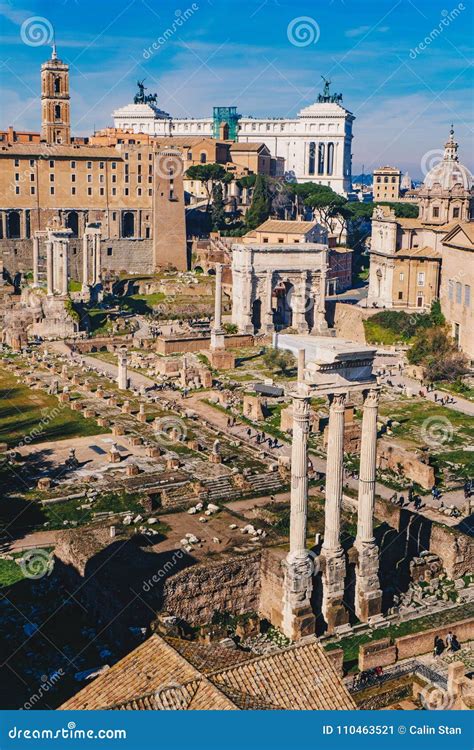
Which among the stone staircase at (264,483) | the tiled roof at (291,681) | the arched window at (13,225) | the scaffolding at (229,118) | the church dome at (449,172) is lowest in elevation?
the stone staircase at (264,483)

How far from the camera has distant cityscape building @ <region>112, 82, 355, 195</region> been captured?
125 m

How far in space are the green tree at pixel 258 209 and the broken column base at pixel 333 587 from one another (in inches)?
2278

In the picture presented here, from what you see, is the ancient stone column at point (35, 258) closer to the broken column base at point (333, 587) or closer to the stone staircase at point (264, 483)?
the stone staircase at point (264, 483)

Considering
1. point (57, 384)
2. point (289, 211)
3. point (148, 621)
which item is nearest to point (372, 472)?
point (148, 621)

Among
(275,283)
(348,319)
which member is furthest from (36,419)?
(348,319)

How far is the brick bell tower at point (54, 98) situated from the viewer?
78375mm

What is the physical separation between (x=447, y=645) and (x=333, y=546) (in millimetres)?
3091

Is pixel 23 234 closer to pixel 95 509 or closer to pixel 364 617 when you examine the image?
pixel 95 509

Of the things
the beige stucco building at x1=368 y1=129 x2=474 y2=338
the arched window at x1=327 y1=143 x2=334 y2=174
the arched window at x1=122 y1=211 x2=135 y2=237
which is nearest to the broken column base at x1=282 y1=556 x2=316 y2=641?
the beige stucco building at x1=368 y1=129 x2=474 y2=338

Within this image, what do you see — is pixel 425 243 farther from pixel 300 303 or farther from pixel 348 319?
pixel 300 303

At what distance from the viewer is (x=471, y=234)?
5359 cm

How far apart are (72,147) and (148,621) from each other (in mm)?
58126

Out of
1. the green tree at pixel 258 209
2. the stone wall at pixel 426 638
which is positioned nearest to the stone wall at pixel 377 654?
the stone wall at pixel 426 638

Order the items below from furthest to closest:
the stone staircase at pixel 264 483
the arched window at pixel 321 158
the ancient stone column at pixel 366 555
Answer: the arched window at pixel 321 158, the stone staircase at pixel 264 483, the ancient stone column at pixel 366 555
